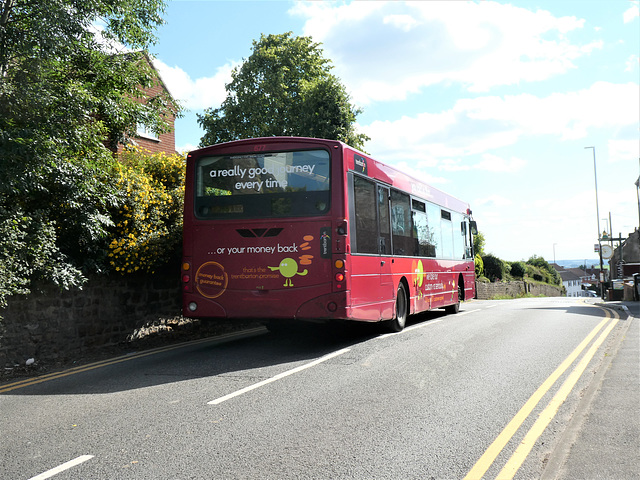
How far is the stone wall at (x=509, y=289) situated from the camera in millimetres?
43141

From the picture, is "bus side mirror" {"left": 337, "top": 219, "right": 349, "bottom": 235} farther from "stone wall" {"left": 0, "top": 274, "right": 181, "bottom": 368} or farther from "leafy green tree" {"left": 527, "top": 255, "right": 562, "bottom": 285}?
"leafy green tree" {"left": 527, "top": 255, "right": 562, "bottom": 285}

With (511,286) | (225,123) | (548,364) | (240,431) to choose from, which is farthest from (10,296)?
(511,286)

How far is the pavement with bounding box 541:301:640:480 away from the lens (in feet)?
13.1

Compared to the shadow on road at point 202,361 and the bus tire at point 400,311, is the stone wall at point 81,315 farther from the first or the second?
the bus tire at point 400,311

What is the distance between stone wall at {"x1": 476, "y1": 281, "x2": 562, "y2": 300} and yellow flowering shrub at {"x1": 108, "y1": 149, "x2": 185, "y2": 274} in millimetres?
33411

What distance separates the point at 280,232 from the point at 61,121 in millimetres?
3892

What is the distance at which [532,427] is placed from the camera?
5090mm

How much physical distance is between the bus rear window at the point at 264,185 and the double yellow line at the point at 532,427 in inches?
165

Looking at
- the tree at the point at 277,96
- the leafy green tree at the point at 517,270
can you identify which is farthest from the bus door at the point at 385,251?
the leafy green tree at the point at 517,270

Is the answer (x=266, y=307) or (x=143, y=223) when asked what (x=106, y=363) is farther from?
(x=143, y=223)

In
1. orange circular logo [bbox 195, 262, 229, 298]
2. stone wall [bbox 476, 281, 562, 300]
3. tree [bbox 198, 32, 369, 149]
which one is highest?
tree [bbox 198, 32, 369, 149]

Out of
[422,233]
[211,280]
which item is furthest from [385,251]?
[211,280]

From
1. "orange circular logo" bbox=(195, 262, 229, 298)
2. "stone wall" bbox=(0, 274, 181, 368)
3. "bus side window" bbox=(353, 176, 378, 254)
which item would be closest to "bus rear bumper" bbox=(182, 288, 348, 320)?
"orange circular logo" bbox=(195, 262, 229, 298)

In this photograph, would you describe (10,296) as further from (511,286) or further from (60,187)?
(511,286)
